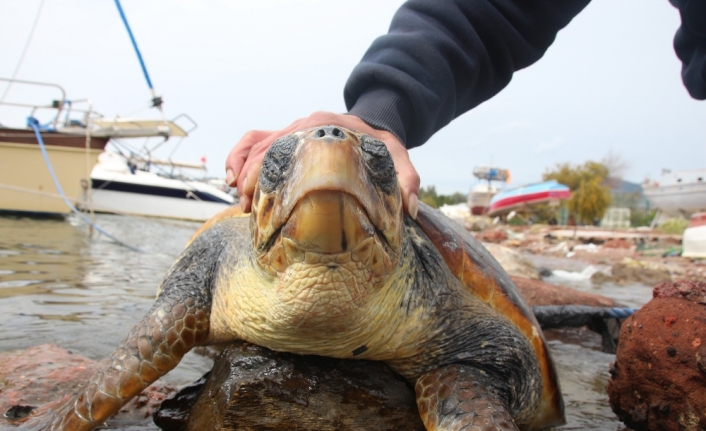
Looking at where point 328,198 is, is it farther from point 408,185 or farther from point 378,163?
point 408,185

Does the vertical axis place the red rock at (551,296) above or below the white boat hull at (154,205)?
above

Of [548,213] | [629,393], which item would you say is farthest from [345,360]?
[548,213]

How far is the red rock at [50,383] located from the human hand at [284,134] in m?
0.91

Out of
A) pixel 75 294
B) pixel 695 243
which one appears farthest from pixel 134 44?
pixel 695 243

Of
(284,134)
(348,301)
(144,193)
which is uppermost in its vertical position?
(284,134)

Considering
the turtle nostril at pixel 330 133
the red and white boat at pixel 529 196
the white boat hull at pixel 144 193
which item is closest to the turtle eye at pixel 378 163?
the turtle nostril at pixel 330 133

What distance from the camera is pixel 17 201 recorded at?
1220 cm

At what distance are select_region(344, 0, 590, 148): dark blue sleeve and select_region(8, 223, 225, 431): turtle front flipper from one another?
4.15 feet

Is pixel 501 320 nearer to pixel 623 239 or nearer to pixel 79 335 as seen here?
pixel 79 335

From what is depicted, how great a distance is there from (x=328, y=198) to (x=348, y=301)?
33cm

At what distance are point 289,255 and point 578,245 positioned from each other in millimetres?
17590

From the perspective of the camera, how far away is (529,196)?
35.2m

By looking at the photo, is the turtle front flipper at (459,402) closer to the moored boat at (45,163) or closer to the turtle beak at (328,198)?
the turtle beak at (328,198)

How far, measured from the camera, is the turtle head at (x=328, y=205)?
1143 mm
